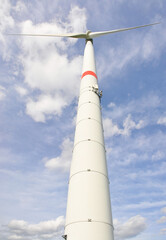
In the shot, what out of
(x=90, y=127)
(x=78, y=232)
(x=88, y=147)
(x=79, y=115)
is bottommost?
A: (x=78, y=232)

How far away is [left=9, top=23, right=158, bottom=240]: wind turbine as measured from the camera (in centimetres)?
798

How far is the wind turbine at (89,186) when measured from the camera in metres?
7.98

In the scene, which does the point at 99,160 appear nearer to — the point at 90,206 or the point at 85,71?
the point at 90,206

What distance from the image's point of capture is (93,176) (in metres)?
9.56

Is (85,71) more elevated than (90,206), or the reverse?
(85,71)

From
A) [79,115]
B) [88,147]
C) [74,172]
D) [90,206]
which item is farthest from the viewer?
[79,115]

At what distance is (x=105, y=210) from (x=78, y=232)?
1706 mm

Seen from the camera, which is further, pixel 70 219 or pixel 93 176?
pixel 93 176

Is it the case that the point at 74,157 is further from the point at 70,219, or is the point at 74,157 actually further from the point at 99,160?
the point at 70,219

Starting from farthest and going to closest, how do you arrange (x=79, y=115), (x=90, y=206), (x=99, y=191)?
(x=79, y=115) < (x=99, y=191) < (x=90, y=206)

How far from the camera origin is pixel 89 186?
912 centimetres

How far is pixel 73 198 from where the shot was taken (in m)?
9.09

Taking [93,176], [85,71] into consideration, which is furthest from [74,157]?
[85,71]

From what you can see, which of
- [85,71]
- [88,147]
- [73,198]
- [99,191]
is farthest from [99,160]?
[85,71]
